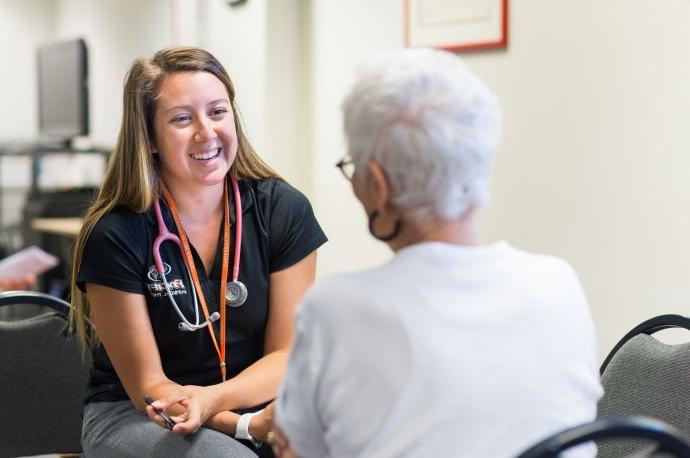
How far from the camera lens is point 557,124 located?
269 cm

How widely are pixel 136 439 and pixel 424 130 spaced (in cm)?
96

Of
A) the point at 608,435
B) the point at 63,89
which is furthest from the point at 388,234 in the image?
the point at 63,89

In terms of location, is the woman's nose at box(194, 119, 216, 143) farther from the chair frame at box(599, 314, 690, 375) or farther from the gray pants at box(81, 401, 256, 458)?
the chair frame at box(599, 314, 690, 375)

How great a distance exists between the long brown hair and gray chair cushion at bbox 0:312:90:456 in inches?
9.3

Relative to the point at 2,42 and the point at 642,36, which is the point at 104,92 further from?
the point at 642,36

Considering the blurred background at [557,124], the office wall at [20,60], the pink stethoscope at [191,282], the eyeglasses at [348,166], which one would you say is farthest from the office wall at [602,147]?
the office wall at [20,60]

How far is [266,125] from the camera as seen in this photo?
153 inches

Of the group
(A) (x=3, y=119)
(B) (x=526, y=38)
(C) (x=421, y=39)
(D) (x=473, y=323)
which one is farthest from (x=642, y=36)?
(A) (x=3, y=119)

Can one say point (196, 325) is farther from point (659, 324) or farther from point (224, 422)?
point (659, 324)

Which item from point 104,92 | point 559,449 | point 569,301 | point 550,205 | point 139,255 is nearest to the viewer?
point 559,449

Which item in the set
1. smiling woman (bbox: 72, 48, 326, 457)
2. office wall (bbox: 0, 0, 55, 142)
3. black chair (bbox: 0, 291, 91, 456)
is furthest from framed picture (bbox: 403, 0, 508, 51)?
office wall (bbox: 0, 0, 55, 142)

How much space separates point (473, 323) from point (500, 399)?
0.09 m

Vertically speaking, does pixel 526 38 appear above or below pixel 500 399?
above

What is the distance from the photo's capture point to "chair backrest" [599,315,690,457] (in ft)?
5.15
